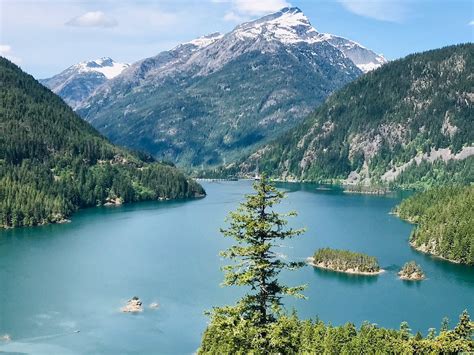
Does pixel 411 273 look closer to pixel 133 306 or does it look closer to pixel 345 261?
pixel 345 261

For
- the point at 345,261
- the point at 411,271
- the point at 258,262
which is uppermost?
the point at 258,262

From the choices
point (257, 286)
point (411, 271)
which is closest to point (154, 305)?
point (411, 271)

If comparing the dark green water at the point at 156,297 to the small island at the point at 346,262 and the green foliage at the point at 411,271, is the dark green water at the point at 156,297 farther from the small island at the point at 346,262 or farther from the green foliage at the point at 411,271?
the small island at the point at 346,262

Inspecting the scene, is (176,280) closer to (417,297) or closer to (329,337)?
(417,297)

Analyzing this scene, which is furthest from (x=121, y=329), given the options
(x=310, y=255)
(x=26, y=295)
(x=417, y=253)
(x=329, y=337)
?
(x=417, y=253)

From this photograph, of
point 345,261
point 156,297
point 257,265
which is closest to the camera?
point 257,265

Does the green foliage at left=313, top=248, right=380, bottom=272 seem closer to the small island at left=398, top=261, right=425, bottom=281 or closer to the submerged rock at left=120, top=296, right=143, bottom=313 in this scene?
the small island at left=398, top=261, right=425, bottom=281

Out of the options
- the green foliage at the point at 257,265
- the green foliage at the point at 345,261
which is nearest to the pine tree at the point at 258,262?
the green foliage at the point at 257,265
